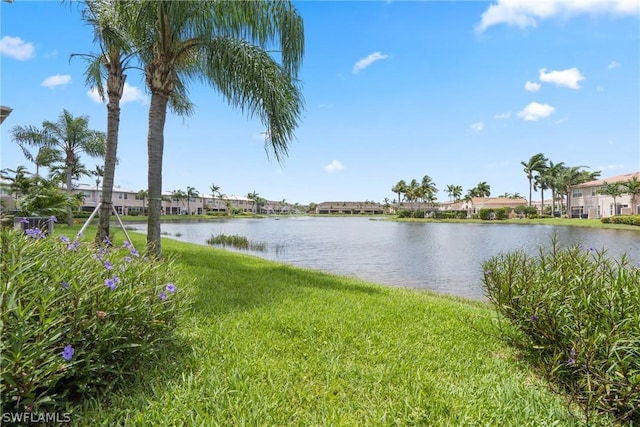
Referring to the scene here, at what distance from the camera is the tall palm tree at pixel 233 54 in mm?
6082

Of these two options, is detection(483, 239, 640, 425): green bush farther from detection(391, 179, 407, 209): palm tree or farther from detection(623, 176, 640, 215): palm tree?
detection(391, 179, 407, 209): palm tree

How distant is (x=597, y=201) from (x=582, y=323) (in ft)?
225

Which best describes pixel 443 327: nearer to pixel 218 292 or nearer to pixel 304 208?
pixel 218 292

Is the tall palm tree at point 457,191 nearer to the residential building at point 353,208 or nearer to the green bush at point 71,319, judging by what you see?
the residential building at point 353,208

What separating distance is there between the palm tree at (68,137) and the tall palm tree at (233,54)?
21.4 metres

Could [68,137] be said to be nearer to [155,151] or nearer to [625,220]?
[155,151]

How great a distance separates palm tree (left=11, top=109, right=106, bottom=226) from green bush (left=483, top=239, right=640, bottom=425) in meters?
27.6

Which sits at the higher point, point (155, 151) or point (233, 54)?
point (233, 54)

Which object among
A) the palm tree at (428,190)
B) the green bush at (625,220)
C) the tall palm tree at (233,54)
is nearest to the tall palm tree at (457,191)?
the palm tree at (428,190)

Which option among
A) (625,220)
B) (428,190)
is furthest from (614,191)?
(428,190)

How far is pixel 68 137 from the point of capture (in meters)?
24.9

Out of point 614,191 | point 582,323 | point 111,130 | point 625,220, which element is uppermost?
point 614,191

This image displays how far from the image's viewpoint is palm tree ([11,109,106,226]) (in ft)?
79.2

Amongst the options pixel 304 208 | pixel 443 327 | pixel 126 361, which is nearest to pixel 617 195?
pixel 443 327
